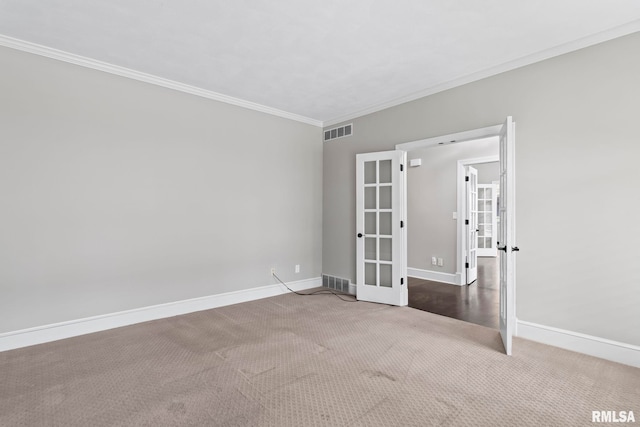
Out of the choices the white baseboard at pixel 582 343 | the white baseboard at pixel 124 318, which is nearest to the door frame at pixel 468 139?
the white baseboard at pixel 582 343

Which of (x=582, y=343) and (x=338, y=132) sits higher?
(x=338, y=132)

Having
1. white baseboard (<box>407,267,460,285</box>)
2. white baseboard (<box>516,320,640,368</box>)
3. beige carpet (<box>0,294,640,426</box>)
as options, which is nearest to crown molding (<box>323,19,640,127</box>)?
white baseboard (<box>516,320,640,368</box>)

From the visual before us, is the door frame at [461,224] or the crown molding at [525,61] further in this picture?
the door frame at [461,224]

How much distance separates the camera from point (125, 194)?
3.44 metres

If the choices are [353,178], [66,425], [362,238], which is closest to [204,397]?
[66,425]

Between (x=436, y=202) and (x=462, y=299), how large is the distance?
191 centimetres

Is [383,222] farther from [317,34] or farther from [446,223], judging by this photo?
[317,34]

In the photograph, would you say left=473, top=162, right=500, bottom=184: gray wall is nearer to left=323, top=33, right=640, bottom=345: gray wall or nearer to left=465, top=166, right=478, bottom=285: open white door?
left=465, top=166, right=478, bottom=285: open white door

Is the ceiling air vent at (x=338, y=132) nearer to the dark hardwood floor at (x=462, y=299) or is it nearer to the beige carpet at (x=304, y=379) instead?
the dark hardwood floor at (x=462, y=299)

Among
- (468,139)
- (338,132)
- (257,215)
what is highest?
(338,132)

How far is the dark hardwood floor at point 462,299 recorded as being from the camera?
12.6 feet

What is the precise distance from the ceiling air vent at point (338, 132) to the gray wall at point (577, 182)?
1.85m

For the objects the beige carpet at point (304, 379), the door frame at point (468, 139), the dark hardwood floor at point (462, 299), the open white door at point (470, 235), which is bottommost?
the dark hardwood floor at point (462, 299)

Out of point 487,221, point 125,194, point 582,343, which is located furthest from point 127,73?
point 487,221
